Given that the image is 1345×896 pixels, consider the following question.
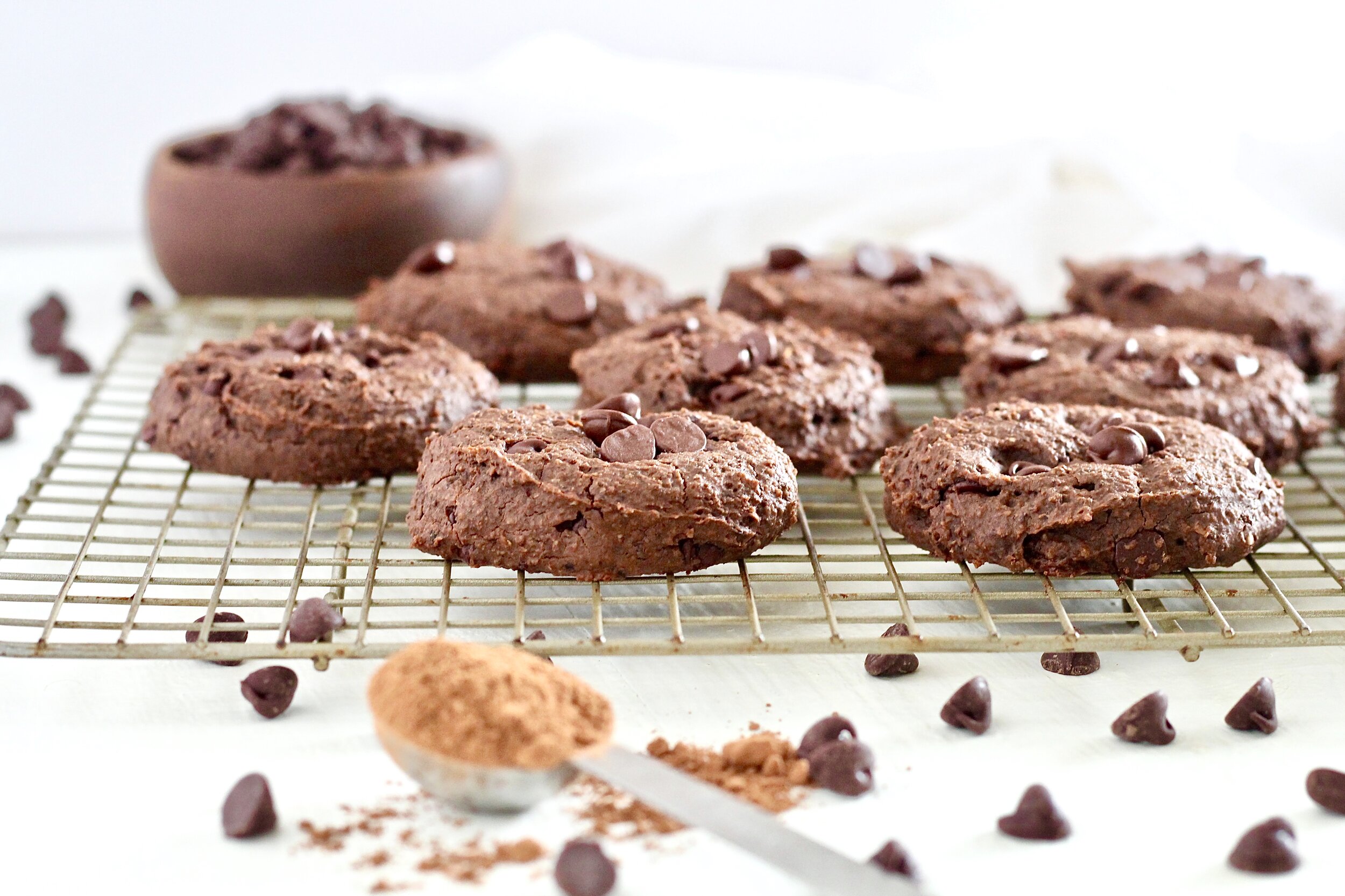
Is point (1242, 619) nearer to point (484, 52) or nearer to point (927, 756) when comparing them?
point (927, 756)

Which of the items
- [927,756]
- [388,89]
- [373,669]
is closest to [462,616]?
[373,669]

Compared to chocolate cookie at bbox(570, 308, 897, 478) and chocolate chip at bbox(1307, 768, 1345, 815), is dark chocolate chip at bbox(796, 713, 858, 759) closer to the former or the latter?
chocolate chip at bbox(1307, 768, 1345, 815)

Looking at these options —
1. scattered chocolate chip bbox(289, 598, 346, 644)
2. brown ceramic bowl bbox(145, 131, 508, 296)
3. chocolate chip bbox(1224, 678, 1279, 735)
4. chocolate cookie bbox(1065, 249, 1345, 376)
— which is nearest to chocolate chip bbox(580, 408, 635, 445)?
scattered chocolate chip bbox(289, 598, 346, 644)

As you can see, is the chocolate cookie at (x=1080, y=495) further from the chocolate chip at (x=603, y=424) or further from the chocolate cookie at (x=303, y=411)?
the chocolate cookie at (x=303, y=411)

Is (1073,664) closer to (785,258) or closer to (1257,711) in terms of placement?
(1257,711)

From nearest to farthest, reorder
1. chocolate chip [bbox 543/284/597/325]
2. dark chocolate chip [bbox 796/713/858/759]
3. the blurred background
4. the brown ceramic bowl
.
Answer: dark chocolate chip [bbox 796/713/858/759] < chocolate chip [bbox 543/284/597/325] < the brown ceramic bowl < the blurred background

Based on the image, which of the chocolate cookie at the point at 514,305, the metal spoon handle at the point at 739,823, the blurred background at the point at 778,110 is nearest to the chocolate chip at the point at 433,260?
the chocolate cookie at the point at 514,305
